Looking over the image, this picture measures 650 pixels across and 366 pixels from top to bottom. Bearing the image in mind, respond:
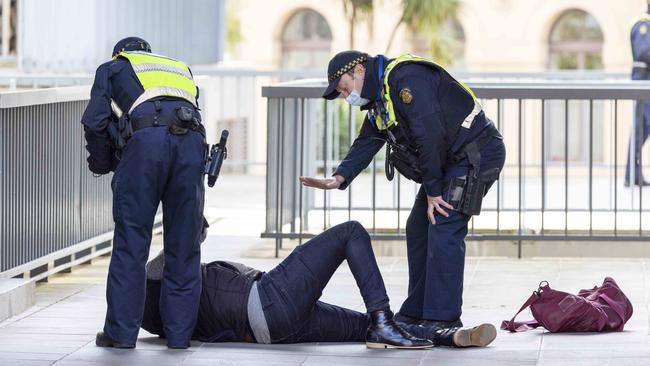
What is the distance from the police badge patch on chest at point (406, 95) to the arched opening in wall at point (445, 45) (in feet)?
105

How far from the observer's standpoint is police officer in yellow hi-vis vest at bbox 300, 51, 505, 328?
24.3 feet

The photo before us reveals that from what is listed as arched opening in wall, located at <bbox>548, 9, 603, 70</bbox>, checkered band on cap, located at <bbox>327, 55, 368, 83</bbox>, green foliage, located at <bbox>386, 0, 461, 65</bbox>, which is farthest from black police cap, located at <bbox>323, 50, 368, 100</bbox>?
arched opening in wall, located at <bbox>548, 9, 603, 70</bbox>

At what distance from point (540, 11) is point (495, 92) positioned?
106 ft

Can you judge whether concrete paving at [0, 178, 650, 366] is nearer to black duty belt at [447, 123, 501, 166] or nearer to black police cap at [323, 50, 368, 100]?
black duty belt at [447, 123, 501, 166]

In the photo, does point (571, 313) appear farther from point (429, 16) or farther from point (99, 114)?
point (429, 16)

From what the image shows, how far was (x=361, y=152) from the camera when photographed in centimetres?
792

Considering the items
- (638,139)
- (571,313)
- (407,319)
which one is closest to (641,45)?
(638,139)

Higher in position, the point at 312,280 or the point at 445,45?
the point at 445,45

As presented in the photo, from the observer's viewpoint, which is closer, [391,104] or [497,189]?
[391,104]

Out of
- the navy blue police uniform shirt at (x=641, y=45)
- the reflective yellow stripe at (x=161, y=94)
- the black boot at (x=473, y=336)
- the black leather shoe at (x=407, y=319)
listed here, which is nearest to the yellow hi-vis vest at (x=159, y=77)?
the reflective yellow stripe at (x=161, y=94)

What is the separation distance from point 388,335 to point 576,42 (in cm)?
3624

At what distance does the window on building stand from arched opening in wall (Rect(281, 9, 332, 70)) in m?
27.8

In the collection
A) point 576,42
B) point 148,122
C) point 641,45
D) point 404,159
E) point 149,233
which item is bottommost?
point 149,233

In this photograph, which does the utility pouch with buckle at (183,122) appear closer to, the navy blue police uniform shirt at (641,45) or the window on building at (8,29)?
the navy blue police uniform shirt at (641,45)
